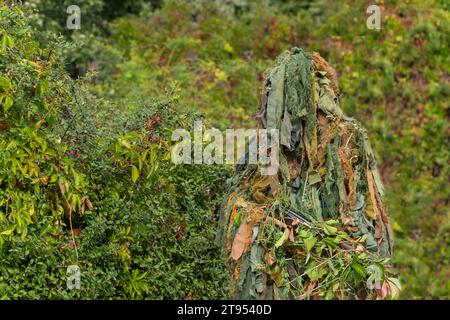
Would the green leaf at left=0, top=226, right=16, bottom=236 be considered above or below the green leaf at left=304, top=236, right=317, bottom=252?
above

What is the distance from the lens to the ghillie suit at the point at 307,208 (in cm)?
504

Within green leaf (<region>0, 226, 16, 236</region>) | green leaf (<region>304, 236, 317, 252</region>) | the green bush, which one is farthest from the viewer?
the green bush

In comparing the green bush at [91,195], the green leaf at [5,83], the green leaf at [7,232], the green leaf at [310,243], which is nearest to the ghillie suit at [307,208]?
the green leaf at [310,243]

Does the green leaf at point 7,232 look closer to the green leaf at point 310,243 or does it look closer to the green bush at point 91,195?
the green bush at point 91,195

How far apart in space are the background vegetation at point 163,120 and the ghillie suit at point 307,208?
36.5 inches

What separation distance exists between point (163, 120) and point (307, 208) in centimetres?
149

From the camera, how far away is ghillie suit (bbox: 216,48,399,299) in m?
5.04

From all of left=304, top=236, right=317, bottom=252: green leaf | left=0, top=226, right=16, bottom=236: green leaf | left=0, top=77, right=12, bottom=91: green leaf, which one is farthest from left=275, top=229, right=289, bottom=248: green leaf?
left=0, top=77, right=12, bottom=91: green leaf

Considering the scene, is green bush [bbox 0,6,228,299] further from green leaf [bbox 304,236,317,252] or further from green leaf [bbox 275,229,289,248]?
green leaf [bbox 304,236,317,252]

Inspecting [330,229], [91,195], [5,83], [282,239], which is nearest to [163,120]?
[91,195]

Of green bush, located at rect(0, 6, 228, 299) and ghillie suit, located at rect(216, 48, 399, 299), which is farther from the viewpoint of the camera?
green bush, located at rect(0, 6, 228, 299)

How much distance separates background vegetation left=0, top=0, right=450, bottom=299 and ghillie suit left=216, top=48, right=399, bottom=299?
3.04ft

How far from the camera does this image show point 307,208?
207 inches

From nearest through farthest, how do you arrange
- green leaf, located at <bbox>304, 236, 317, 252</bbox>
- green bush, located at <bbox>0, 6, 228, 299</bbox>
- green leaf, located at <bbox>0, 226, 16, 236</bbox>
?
green leaf, located at <bbox>304, 236, 317, 252</bbox>
green leaf, located at <bbox>0, 226, 16, 236</bbox>
green bush, located at <bbox>0, 6, 228, 299</bbox>
